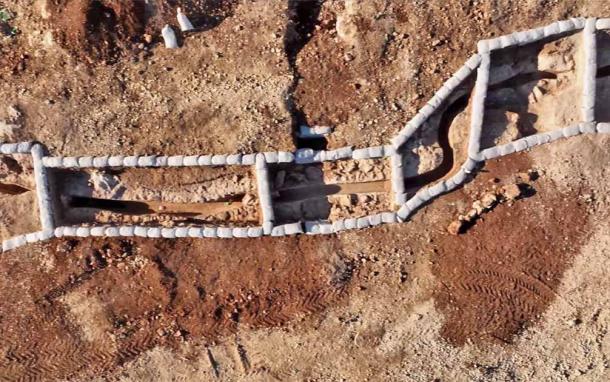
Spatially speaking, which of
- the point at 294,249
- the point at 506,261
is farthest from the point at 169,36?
the point at 506,261

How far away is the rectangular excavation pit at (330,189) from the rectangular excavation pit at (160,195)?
0.59 m

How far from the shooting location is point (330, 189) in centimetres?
1169

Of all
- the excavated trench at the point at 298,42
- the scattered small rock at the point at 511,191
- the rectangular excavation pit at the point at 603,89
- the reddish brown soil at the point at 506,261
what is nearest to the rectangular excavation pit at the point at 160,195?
the excavated trench at the point at 298,42

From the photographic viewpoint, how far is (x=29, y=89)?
11.1 metres

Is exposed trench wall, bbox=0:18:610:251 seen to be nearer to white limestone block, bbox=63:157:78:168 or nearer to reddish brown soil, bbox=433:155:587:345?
white limestone block, bbox=63:157:78:168

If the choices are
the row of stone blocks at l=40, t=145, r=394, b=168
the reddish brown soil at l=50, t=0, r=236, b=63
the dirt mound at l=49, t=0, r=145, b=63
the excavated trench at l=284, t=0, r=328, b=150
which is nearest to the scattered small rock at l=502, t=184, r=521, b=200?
the row of stone blocks at l=40, t=145, r=394, b=168

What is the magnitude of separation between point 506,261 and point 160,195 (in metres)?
7.17

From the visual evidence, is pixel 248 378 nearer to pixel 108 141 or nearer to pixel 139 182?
pixel 139 182

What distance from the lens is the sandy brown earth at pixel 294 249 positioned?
11.1 meters

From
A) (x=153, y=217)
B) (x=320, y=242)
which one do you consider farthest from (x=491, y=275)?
(x=153, y=217)

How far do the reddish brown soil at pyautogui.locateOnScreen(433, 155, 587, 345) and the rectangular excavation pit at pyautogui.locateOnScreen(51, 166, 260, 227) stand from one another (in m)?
4.23

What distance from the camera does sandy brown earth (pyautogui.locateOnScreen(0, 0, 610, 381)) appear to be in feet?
36.3

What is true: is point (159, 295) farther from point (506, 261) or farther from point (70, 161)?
point (506, 261)

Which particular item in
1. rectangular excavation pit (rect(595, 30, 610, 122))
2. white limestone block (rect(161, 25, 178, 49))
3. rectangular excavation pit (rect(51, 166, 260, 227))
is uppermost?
white limestone block (rect(161, 25, 178, 49))
